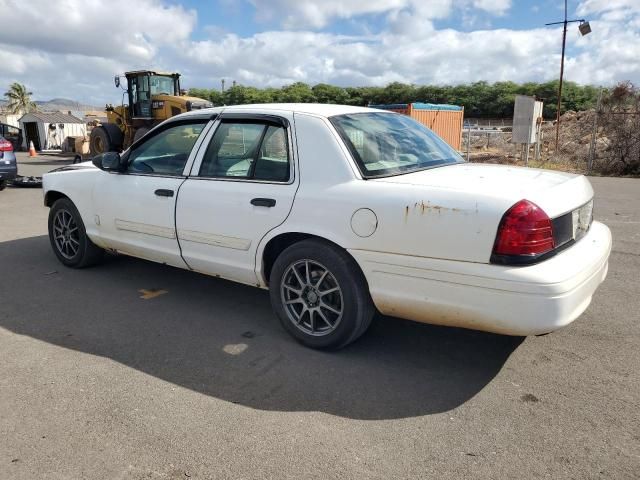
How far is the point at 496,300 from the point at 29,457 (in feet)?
8.20

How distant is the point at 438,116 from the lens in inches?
754

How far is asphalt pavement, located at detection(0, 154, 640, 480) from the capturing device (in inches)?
100

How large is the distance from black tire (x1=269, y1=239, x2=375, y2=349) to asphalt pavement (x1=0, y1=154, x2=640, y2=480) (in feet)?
0.54

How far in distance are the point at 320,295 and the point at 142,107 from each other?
17.3m

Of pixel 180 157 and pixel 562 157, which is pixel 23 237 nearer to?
pixel 180 157

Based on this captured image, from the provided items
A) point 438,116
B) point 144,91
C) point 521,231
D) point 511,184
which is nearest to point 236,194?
point 511,184

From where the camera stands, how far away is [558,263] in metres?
2.96

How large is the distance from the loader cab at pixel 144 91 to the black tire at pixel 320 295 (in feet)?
54.1

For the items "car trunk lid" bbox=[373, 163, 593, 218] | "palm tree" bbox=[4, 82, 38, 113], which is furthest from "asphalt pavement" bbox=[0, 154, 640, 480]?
"palm tree" bbox=[4, 82, 38, 113]

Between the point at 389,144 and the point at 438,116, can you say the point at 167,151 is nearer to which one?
the point at 389,144

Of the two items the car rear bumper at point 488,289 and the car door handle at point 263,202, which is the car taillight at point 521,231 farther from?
the car door handle at point 263,202

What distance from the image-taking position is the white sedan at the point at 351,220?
9.53ft

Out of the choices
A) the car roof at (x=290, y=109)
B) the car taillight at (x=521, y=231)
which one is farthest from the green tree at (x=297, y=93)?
the car taillight at (x=521, y=231)

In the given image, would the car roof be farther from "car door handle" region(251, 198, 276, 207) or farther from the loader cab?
the loader cab
